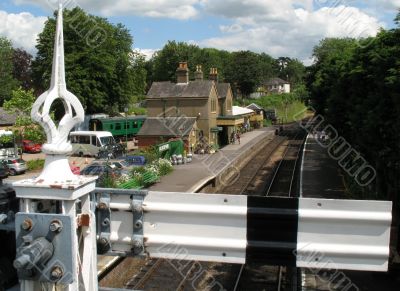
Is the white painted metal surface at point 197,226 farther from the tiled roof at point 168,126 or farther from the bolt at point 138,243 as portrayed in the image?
the tiled roof at point 168,126

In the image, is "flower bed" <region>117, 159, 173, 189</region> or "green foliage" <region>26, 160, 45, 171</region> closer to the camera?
"flower bed" <region>117, 159, 173, 189</region>

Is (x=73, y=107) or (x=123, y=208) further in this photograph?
(x=123, y=208)

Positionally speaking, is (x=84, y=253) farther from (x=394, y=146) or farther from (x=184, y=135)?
(x=184, y=135)

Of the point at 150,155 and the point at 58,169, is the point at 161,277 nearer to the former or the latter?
the point at 58,169

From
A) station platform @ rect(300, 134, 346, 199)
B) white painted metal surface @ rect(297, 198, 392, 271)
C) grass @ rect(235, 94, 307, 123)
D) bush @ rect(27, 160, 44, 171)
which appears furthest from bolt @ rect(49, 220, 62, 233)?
grass @ rect(235, 94, 307, 123)

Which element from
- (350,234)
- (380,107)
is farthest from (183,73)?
(350,234)

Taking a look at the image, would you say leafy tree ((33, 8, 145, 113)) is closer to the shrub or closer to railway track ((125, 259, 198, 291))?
the shrub

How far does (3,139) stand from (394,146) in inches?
1210

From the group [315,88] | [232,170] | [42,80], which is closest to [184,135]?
[232,170]

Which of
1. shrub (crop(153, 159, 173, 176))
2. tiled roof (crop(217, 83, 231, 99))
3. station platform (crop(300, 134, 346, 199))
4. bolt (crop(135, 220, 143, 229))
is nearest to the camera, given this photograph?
bolt (crop(135, 220, 143, 229))

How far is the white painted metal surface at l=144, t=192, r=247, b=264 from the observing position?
2.80 metres

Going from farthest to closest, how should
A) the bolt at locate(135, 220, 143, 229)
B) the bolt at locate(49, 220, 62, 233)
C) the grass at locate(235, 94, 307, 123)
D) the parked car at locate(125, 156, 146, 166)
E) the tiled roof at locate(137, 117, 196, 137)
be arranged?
the grass at locate(235, 94, 307, 123)
the tiled roof at locate(137, 117, 196, 137)
the parked car at locate(125, 156, 146, 166)
the bolt at locate(135, 220, 143, 229)
the bolt at locate(49, 220, 62, 233)

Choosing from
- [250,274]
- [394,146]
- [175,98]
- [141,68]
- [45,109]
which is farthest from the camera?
[141,68]

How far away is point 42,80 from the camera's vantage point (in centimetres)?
4834
